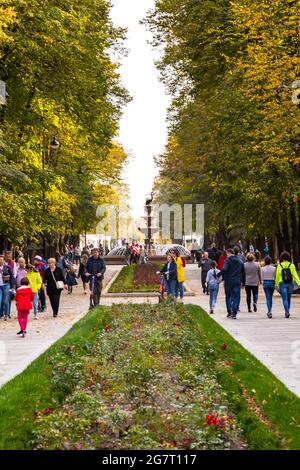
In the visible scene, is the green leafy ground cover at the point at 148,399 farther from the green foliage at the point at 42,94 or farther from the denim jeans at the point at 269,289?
the green foliage at the point at 42,94

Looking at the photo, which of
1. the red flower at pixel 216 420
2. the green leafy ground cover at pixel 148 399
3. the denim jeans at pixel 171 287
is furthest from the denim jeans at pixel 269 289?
the red flower at pixel 216 420

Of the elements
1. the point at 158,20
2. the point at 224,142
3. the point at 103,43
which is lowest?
the point at 224,142

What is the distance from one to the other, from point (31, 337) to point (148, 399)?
911 cm

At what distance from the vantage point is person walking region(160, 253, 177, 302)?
93.8 ft

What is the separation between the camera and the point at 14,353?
54.9 ft

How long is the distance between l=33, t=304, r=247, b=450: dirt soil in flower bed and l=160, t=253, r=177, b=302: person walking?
10525 millimetres

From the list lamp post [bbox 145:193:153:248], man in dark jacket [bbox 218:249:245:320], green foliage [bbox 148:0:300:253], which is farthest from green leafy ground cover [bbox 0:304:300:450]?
lamp post [bbox 145:193:153:248]

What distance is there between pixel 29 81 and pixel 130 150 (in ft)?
201

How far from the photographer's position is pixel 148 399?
11078 millimetres

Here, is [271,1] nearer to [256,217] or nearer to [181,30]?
[181,30]

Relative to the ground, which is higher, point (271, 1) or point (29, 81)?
point (271, 1)

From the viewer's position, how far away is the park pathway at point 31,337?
14922mm

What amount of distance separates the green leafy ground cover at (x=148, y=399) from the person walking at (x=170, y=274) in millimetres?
11036
